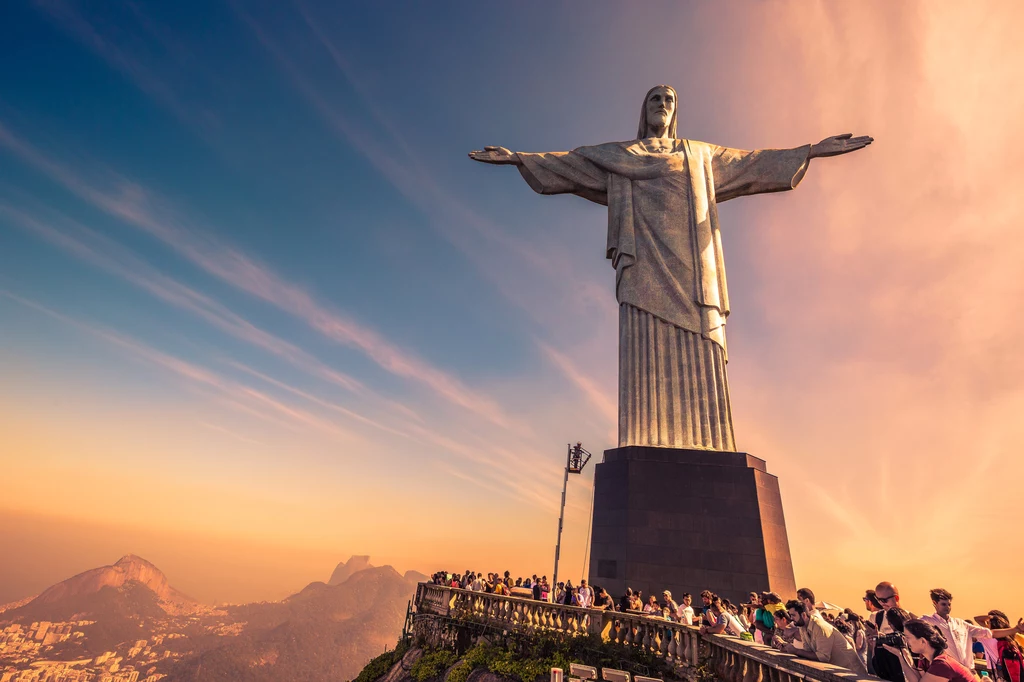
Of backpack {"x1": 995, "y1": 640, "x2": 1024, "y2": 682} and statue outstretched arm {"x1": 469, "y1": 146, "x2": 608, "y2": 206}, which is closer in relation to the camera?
backpack {"x1": 995, "y1": 640, "x2": 1024, "y2": 682}

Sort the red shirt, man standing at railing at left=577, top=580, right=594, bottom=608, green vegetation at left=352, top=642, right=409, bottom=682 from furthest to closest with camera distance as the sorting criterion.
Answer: green vegetation at left=352, top=642, right=409, bottom=682, man standing at railing at left=577, top=580, right=594, bottom=608, the red shirt

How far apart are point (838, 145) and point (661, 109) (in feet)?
20.9

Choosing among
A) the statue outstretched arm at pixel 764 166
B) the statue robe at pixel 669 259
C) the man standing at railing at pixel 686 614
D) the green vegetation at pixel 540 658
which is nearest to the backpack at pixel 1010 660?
the man standing at railing at pixel 686 614

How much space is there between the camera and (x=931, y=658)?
12.8 feet

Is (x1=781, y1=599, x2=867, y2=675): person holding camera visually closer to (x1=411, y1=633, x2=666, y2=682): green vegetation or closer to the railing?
the railing

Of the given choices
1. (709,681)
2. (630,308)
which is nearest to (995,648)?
(709,681)

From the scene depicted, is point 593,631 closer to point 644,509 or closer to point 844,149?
point 644,509

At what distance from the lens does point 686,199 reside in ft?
56.9

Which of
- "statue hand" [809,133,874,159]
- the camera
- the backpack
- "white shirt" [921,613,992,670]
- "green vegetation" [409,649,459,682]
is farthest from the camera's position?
"statue hand" [809,133,874,159]

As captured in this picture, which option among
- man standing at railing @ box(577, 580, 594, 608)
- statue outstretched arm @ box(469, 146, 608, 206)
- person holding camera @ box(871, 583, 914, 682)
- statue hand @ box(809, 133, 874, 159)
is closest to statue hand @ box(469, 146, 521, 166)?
statue outstretched arm @ box(469, 146, 608, 206)

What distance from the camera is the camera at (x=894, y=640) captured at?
453cm

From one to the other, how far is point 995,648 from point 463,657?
1001cm

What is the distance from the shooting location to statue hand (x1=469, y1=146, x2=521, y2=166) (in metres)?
18.6

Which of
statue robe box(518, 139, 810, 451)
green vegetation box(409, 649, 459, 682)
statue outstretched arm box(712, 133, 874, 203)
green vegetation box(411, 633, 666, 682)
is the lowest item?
green vegetation box(409, 649, 459, 682)
